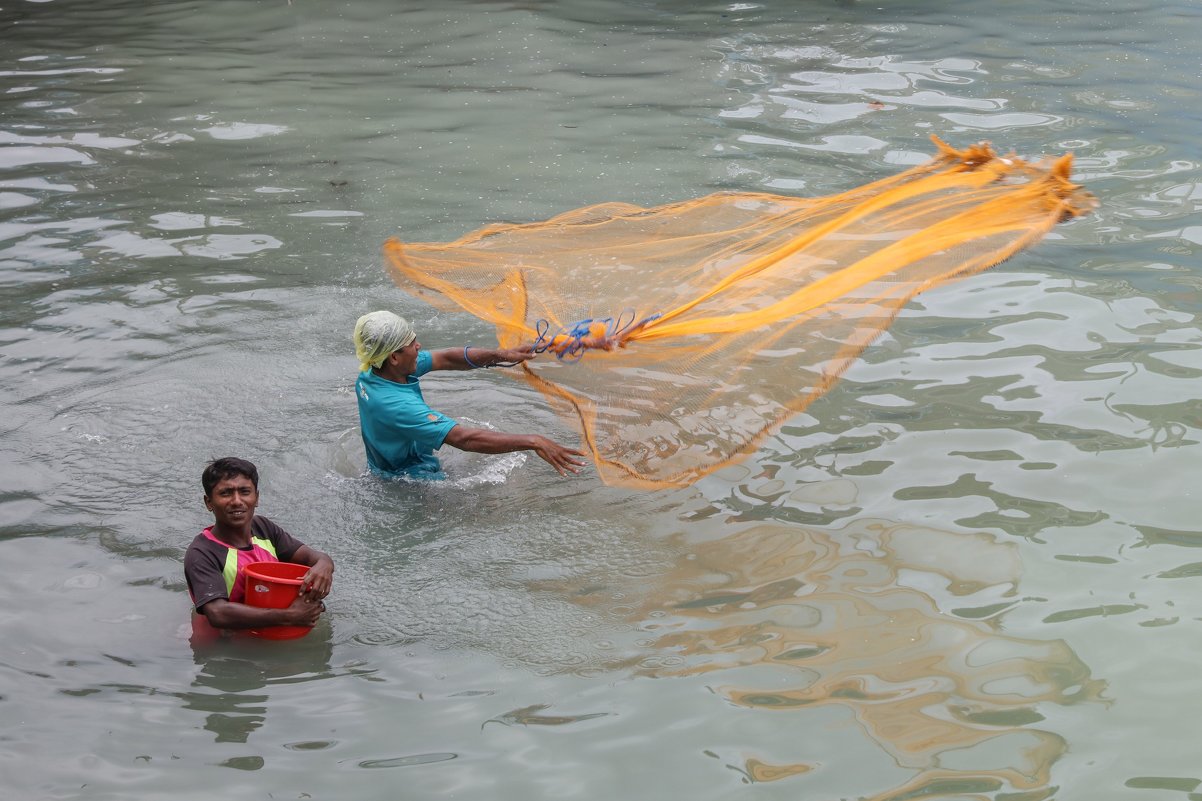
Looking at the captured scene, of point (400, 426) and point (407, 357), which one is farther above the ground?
point (407, 357)

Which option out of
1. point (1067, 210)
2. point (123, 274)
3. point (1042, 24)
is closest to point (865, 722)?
point (1067, 210)

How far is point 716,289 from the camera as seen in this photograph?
19.2ft

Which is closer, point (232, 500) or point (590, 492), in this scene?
point (232, 500)

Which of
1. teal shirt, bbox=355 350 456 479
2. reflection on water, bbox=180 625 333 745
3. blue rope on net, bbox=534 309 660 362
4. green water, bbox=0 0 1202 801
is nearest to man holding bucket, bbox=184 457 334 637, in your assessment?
reflection on water, bbox=180 625 333 745

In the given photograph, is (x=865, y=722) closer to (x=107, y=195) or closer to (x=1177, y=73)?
(x=107, y=195)

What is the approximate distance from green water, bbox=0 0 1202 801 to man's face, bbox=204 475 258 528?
0.53m

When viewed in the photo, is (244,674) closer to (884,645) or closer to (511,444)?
(511,444)

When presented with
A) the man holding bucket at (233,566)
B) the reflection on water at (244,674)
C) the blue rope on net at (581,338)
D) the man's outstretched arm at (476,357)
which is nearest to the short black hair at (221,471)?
the man holding bucket at (233,566)

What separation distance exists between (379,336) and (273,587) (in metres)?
1.40

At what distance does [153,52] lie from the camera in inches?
491

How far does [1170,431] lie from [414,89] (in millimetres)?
8047

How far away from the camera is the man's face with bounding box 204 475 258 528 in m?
4.62

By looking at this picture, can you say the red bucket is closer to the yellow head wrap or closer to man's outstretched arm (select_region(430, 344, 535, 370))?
the yellow head wrap

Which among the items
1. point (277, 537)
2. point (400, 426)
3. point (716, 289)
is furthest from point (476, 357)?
point (277, 537)
